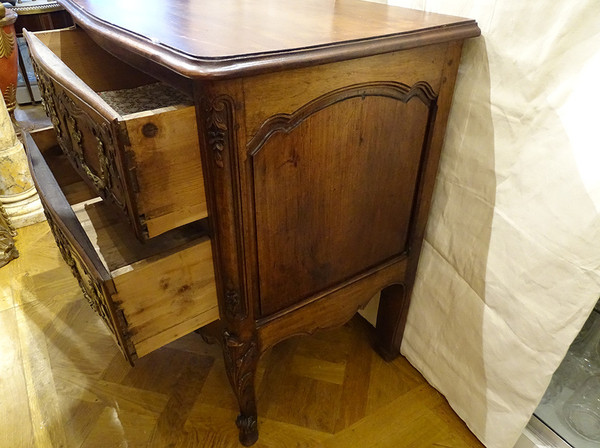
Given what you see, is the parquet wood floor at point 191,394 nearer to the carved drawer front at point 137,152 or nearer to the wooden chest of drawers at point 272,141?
the wooden chest of drawers at point 272,141

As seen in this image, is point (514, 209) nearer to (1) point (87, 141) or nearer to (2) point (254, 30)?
(2) point (254, 30)

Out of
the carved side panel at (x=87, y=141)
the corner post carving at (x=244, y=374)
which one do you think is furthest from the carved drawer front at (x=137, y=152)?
the corner post carving at (x=244, y=374)

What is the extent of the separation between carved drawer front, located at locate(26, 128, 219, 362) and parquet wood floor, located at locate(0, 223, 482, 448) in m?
0.35

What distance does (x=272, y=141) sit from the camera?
572 mm

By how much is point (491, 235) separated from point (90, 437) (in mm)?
884

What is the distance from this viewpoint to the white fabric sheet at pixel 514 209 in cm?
60

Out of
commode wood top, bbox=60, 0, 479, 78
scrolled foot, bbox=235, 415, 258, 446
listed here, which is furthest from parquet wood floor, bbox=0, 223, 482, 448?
commode wood top, bbox=60, 0, 479, 78

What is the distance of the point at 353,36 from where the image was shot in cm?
58

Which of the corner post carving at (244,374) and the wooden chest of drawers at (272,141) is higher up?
the wooden chest of drawers at (272,141)

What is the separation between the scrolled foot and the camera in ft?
2.91

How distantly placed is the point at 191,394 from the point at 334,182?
635 millimetres

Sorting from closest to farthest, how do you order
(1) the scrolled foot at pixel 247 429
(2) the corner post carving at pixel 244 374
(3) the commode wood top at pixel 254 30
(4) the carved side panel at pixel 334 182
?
(3) the commode wood top at pixel 254 30 < (4) the carved side panel at pixel 334 182 < (2) the corner post carving at pixel 244 374 < (1) the scrolled foot at pixel 247 429

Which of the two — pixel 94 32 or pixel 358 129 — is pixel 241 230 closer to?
pixel 358 129

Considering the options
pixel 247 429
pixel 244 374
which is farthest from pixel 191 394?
pixel 244 374
